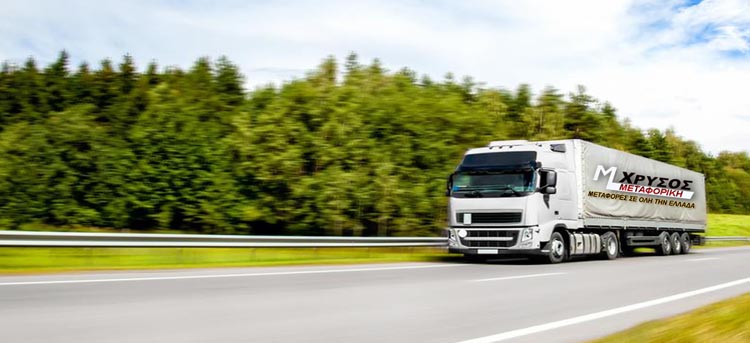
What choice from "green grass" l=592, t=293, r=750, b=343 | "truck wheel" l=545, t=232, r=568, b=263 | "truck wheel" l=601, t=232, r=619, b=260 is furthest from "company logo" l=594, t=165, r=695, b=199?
"green grass" l=592, t=293, r=750, b=343

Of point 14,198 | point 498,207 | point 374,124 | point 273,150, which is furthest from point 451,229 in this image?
point 14,198

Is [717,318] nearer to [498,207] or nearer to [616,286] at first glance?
[616,286]

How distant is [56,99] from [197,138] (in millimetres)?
21310

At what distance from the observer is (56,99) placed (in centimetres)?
6600

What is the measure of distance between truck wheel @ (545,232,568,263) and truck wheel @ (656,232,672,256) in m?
7.98

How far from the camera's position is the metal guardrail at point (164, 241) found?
1334 cm

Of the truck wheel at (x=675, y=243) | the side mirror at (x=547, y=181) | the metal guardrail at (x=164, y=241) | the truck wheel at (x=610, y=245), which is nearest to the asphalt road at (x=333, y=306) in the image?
the metal guardrail at (x=164, y=241)

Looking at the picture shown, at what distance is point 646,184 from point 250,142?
906 inches

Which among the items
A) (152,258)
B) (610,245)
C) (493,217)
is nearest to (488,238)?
(493,217)

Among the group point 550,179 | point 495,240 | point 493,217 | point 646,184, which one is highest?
point 646,184

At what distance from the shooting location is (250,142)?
4003 cm

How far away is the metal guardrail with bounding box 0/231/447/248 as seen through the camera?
13336 millimetres

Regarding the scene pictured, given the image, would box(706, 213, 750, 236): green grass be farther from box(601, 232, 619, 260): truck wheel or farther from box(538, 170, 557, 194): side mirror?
box(538, 170, 557, 194): side mirror

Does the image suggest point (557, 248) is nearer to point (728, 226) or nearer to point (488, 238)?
point (488, 238)
